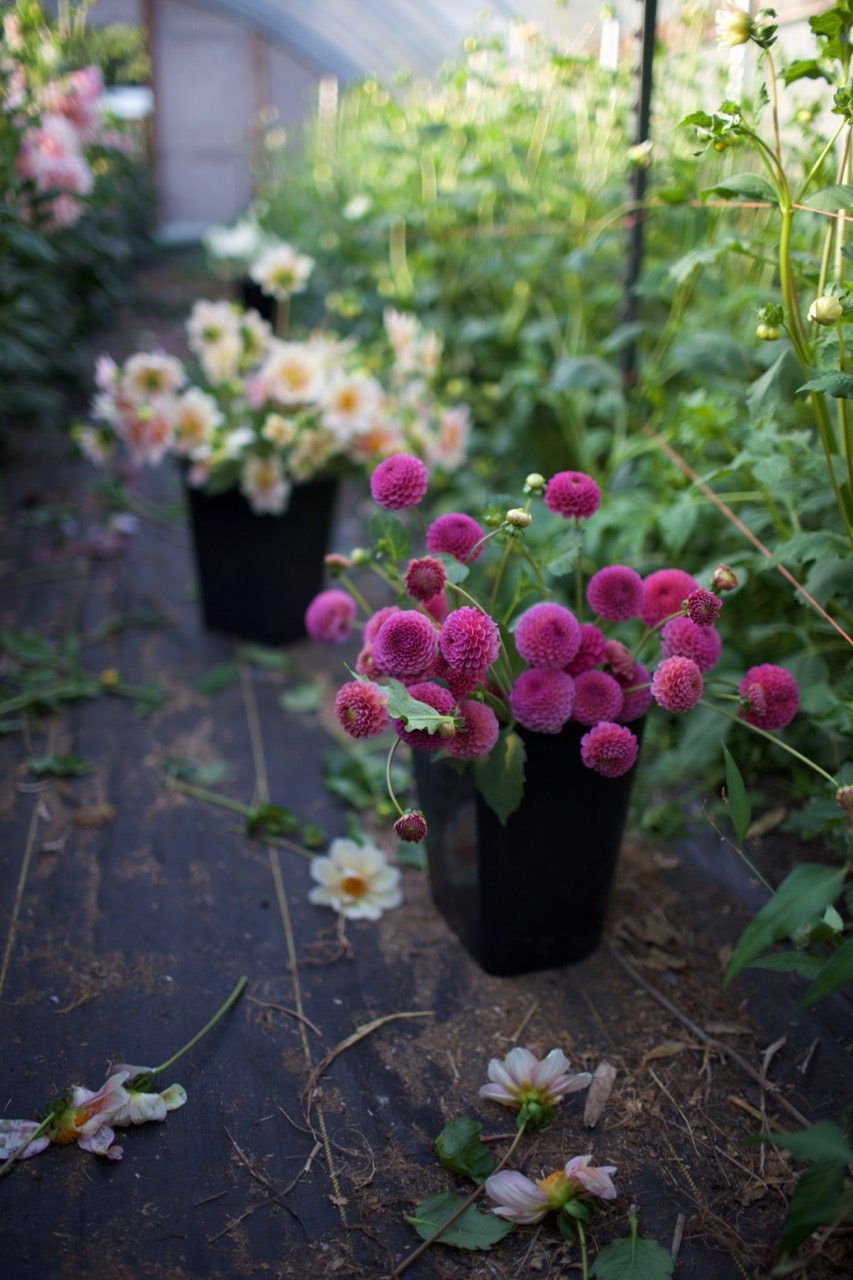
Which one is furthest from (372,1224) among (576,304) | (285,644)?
(576,304)

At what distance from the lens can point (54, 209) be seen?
181 centimetres

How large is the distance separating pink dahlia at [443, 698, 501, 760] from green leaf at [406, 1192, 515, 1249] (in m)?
0.37

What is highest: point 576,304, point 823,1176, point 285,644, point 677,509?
point 576,304

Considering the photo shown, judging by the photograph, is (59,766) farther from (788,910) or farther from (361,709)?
(788,910)

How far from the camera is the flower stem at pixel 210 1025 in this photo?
3.22ft

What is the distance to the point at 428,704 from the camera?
0.87 m

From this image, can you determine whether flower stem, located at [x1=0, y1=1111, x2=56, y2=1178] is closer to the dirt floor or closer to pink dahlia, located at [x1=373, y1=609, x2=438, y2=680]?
the dirt floor

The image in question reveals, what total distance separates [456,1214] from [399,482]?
63 centimetres

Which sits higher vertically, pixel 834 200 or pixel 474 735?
pixel 834 200

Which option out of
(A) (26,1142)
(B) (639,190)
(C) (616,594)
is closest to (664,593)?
(C) (616,594)

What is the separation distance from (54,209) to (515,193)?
2.99 feet

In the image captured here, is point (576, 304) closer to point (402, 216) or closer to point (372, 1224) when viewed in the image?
point (402, 216)

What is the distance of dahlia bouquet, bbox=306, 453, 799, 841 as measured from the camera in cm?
87

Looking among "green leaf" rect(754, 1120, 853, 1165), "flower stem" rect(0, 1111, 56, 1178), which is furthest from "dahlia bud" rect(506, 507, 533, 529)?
"flower stem" rect(0, 1111, 56, 1178)
